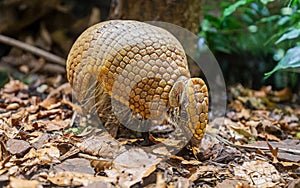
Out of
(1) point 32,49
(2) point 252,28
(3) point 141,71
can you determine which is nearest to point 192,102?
(3) point 141,71

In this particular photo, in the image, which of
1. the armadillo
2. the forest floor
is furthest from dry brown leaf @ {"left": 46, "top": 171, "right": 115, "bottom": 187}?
the armadillo

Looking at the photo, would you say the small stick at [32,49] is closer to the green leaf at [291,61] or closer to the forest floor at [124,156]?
the forest floor at [124,156]

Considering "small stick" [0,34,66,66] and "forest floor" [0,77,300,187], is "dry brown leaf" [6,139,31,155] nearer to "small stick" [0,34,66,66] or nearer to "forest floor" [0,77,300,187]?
"forest floor" [0,77,300,187]

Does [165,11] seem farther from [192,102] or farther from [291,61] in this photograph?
[192,102]

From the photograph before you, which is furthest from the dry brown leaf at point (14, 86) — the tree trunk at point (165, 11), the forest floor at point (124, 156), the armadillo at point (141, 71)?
the armadillo at point (141, 71)

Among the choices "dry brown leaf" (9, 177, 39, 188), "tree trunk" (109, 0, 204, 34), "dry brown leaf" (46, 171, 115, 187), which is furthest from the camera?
"tree trunk" (109, 0, 204, 34)

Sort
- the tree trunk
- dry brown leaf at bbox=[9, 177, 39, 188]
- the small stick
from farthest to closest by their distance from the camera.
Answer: the small stick
the tree trunk
dry brown leaf at bbox=[9, 177, 39, 188]

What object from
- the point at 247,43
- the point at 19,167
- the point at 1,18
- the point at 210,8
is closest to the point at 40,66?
the point at 1,18

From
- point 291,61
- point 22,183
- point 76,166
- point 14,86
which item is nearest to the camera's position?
point 22,183
